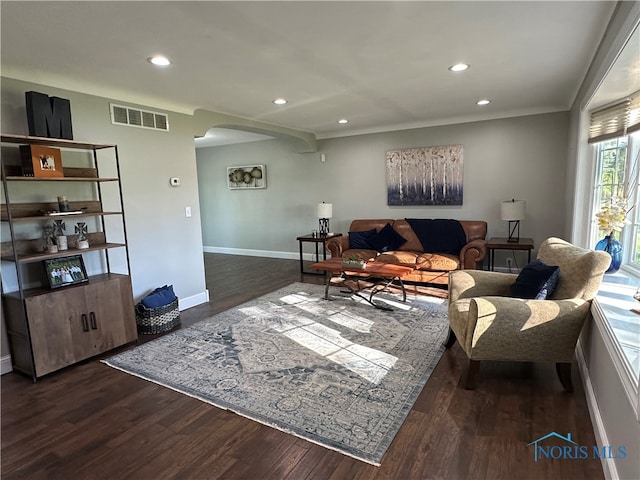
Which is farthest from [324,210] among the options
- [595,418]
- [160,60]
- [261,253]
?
[595,418]

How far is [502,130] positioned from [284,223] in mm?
4071

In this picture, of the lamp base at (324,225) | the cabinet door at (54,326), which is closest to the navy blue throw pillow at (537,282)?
the cabinet door at (54,326)

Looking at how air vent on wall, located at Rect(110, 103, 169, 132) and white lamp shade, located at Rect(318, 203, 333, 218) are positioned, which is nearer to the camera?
air vent on wall, located at Rect(110, 103, 169, 132)

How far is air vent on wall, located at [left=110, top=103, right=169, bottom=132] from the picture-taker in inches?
140

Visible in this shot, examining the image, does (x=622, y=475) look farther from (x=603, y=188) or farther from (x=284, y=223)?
(x=284, y=223)

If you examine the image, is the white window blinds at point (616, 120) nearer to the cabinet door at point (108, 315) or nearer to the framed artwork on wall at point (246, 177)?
the cabinet door at point (108, 315)

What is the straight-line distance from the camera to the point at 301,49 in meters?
2.57

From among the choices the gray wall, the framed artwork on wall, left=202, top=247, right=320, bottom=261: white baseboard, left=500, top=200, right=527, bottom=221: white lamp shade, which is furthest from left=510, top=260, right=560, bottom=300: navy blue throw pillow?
the framed artwork on wall

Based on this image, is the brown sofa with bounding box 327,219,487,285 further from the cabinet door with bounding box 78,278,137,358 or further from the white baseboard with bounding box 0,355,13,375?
the white baseboard with bounding box 0,355,13,375

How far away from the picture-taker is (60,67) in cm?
280

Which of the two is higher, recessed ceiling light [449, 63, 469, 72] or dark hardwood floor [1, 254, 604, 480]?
recessed ceiling light [449, 63, 469, 72]

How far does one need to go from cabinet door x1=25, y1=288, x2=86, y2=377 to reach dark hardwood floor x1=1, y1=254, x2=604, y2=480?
141 mm

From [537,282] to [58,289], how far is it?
362 centimetres

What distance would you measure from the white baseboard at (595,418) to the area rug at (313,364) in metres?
0.95
